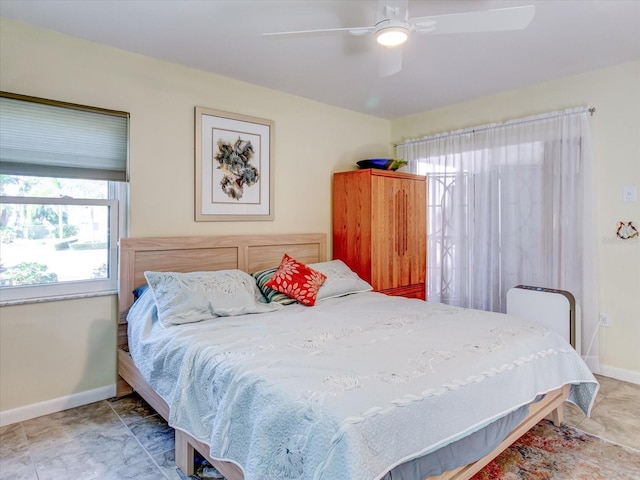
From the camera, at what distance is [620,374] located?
311 cm

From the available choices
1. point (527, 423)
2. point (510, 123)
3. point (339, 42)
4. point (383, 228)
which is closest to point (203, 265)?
point (383, 228)

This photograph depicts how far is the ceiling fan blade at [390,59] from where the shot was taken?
87.7 inches

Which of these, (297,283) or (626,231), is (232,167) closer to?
(297,283)

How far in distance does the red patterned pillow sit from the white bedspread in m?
0.36

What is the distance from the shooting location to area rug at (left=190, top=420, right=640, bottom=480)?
1916 millimetres

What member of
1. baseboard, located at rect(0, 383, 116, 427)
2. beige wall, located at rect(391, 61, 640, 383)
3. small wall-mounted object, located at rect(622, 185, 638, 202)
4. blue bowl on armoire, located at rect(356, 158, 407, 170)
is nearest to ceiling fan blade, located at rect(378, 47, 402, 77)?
blue bowl on armoire, located at rect(356, 158, 407, 170)

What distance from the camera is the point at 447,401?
1.48 m

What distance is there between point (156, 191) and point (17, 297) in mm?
1099

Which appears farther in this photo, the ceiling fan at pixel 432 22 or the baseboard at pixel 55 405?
the baseboard at pixel 55 405

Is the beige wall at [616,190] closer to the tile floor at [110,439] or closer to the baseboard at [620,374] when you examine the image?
the baseboard at [620,374]

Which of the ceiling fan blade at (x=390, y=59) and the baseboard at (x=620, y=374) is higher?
the ceiling fan blade at (x=390, y=59)

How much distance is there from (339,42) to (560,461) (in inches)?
109

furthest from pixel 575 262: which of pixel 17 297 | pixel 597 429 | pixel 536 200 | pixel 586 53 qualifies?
pixel 17 297

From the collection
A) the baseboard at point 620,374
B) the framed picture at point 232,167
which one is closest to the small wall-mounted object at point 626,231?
the baseboard at point 620,374
